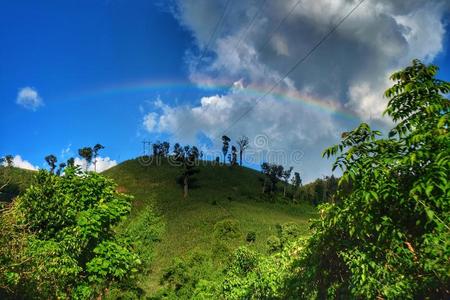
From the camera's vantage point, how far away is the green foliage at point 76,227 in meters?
13.3

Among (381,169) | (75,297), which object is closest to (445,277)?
(381,169)

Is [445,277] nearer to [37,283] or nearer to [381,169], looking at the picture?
[381,169]

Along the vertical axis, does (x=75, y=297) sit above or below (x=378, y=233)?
below

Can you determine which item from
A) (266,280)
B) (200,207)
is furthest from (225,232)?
(200,207)

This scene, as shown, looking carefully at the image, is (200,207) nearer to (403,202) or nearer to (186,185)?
(186,185)

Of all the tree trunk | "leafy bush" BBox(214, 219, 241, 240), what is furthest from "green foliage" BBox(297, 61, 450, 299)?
the tree trunk

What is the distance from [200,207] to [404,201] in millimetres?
142307

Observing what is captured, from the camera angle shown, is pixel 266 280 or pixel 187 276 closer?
pixel 266 280

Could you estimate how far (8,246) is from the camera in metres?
8.31

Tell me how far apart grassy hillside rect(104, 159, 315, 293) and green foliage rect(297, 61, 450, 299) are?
73.4m

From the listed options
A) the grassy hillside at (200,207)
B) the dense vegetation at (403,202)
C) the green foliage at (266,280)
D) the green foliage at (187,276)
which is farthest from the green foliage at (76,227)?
the grassy hillside at (200,207)

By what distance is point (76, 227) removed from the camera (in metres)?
14.0

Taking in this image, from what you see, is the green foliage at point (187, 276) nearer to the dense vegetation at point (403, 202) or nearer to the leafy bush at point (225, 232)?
the leafy bush at point (225, 232)

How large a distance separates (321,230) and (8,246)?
6.11 metres
